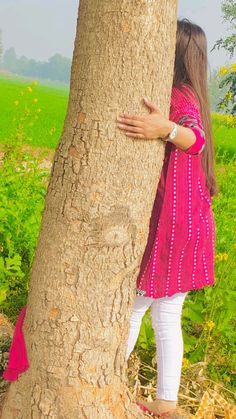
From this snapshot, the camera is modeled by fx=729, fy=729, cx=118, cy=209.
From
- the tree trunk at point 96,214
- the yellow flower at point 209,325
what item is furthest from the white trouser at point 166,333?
the yellow flower at point 209,325

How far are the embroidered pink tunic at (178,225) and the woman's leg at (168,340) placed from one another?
8cm

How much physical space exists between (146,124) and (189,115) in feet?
0.91

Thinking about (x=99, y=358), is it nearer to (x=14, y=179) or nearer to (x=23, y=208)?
(x=23, y=208)

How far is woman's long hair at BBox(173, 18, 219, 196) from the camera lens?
2496mm

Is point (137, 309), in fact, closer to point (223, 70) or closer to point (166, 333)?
point (166, 333)

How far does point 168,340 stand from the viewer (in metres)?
2.66

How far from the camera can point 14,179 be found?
4219 millimetres

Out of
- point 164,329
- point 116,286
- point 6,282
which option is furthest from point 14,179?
point 116,286

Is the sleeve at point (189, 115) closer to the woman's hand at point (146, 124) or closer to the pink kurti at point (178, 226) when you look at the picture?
the pink kurti at point (178, 226)

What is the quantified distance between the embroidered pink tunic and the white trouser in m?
0.08

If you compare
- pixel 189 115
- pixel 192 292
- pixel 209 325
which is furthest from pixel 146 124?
pixel 192 292

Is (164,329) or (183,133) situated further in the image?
(164,329)

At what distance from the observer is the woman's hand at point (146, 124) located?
6.97ft

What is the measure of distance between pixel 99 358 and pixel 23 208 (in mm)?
1710
